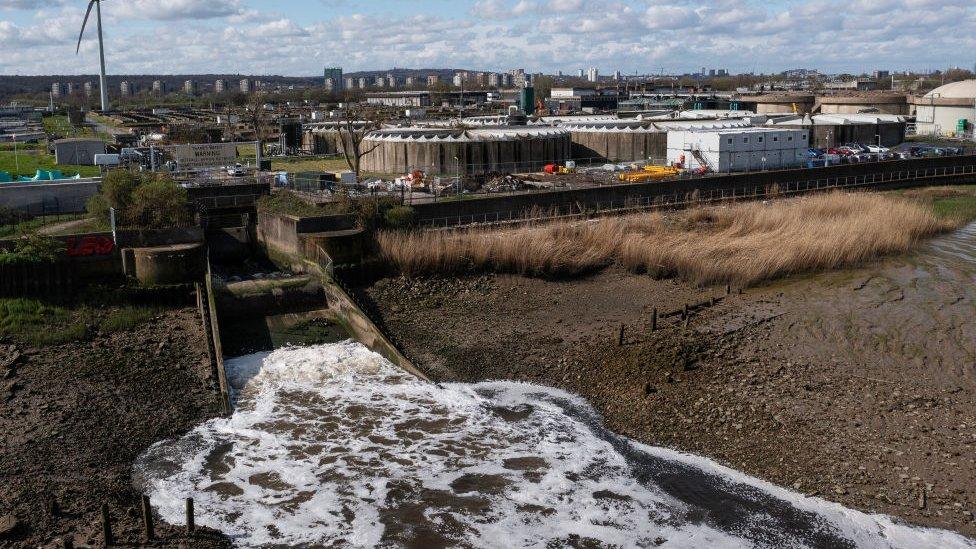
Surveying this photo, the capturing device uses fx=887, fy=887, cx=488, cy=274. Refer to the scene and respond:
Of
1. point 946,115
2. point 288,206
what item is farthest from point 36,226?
point 946,115

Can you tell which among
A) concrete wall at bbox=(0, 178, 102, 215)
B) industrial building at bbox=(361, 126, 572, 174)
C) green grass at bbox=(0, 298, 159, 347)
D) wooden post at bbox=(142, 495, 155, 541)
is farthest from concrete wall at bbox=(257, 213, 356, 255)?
wooden post at bbox=(142, 495, 155, 541)

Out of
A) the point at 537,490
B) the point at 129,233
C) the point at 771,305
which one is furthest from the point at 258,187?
the point at 537,490

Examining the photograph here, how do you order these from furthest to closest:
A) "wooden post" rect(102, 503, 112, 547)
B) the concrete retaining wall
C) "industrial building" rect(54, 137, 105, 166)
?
"industrial building" rect(54, 137, 105, 166), the concrete retaining wall, "wooden post" rect(102, 503, 112, 547)

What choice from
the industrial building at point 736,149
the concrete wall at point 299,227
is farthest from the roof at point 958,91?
the concrete wall at point 299,227

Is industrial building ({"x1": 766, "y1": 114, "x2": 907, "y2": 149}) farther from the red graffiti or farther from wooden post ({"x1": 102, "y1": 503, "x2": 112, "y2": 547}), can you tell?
wooden post ({"x1": 102, "y1": 503, "x2": 112, "y2": 547})

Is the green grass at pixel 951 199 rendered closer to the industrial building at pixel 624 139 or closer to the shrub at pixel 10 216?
the industrial building at pixel 624 139
